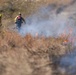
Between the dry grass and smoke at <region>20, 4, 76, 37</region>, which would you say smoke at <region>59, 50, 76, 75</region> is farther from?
smoke at <region>20, 4, 76, 37</region>

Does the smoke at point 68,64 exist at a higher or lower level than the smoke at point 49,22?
lower

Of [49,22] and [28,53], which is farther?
[49,22]

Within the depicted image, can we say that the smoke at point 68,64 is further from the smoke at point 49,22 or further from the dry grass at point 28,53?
the smoke at point 49,22

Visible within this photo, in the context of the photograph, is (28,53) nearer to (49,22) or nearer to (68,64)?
(68,64)

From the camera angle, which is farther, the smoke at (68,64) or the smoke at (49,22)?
the smoke at (49,22)

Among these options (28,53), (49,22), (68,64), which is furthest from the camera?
(49,22)

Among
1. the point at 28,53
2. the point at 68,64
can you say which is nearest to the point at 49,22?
the point at 28,53

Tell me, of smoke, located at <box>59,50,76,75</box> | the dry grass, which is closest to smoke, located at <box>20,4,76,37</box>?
the dry grass

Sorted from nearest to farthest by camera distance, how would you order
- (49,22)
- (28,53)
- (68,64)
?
(68,64), (28,53), (49,22)

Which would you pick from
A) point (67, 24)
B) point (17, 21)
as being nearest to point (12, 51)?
point (17, 21)

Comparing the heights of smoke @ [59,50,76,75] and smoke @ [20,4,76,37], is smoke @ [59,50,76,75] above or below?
below

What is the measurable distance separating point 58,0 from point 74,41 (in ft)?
31.4

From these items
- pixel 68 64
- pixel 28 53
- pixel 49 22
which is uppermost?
pixel 49 22

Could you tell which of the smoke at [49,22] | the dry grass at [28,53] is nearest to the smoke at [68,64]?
the dry grass at [28,53]
